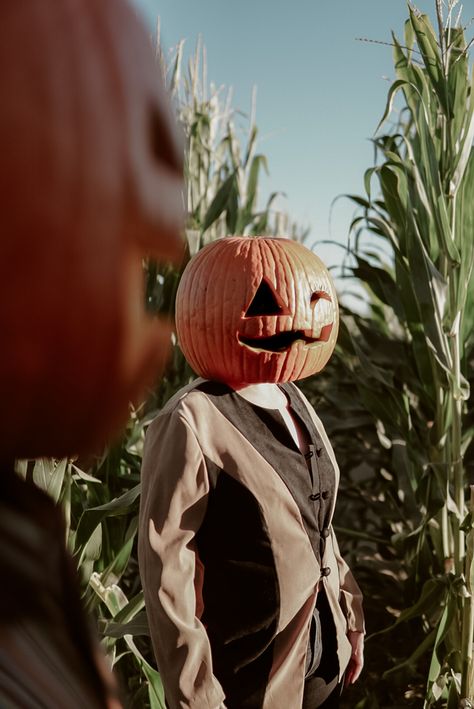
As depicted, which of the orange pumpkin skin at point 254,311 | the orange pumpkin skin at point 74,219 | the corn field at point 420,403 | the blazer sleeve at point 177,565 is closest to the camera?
the orange pumpkin skin at point 74,219

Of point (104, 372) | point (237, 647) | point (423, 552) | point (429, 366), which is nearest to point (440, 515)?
point (423, 552)

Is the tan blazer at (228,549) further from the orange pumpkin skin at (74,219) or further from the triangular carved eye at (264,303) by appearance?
the orange pumpkin skin at (74,219)

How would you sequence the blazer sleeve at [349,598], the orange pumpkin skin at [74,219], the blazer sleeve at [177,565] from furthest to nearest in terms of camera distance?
the blazer sleeve at [349,598] < the blazer sleeve at [177,565] < the orange pumpkin skin at [74,219]

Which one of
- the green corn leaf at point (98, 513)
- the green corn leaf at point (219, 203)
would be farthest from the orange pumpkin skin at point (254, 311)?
the green corn leaf at point (219, 203)

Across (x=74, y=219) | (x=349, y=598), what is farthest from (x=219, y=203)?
(x=74, y=219)

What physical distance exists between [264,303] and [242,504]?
30 centimetres

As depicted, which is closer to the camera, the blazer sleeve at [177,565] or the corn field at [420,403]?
the blazer sleeve at [177,565]

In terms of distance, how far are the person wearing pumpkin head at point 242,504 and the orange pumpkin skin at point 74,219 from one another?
722mm

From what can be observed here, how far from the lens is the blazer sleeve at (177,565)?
86 cm

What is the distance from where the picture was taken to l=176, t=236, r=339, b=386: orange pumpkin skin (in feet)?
3.21

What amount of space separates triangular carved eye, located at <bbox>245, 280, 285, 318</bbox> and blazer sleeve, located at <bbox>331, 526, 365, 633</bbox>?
16.2 inches

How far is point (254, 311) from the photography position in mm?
1023

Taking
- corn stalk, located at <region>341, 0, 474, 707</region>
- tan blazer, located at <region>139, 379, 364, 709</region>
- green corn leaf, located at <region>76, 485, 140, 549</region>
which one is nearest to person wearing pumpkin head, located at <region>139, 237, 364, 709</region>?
tan blazer, located at <region>139, 379, 364, 709</region>

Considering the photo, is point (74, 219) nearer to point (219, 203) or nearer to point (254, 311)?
point (254, 311)
